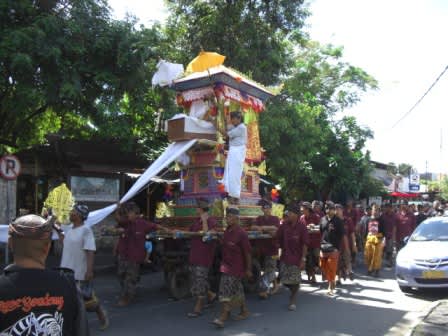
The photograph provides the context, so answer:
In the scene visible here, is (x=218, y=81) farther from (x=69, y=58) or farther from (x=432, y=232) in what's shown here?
(x=432, y=232)

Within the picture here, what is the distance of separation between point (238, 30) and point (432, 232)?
8348 millimetres

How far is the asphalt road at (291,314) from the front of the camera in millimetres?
6871

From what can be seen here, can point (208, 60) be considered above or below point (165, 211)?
above

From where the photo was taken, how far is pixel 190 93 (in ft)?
34.8

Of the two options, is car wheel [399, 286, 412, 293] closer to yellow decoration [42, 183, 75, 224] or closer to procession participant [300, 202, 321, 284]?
procession participant [300, 202, 321, 284]

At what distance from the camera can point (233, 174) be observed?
9.47 m

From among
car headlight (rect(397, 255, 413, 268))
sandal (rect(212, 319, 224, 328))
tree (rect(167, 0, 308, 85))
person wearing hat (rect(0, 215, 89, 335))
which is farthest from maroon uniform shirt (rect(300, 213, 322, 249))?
person wearing hat (rect(0, 215, 89, 335))

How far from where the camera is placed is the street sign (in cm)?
955

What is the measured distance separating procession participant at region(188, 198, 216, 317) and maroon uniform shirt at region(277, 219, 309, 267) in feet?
3.92

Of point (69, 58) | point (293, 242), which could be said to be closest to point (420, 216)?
point (293, 242)

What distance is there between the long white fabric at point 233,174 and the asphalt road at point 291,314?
2035 millimetres

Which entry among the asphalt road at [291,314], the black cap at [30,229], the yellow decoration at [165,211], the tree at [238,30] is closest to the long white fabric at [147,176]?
the yellow decoration at [165,211]

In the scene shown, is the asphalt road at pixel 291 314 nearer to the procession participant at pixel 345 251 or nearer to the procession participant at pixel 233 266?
the procession participant at pixel 233 266

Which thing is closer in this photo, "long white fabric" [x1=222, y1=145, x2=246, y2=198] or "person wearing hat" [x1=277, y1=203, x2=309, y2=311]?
"person wearing hat" [x1=277, y1=203, x2=309, y2=311]
